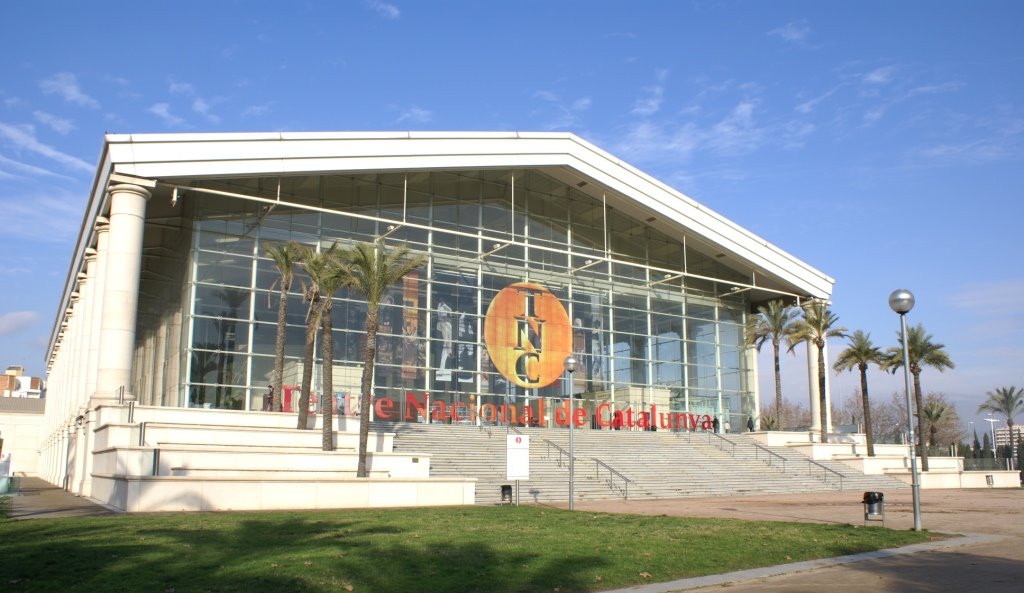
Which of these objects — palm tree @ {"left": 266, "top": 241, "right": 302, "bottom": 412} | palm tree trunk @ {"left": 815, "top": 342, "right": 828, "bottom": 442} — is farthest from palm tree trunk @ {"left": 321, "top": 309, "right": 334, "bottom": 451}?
palm tree trunk @ {"left": 815, "top": 342, "right": 828, "bottom": 442}

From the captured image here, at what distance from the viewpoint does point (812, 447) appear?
45.8 meters

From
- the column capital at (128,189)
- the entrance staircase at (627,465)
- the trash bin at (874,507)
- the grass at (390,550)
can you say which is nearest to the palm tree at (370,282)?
the entrance staircase at (627,465)

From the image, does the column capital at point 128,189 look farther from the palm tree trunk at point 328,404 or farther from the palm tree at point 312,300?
the palm tree trunk at point 328,404

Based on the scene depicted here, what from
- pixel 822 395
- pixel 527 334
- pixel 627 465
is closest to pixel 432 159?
pixel 527 334

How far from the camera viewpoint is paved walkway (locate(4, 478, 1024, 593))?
12.2 m

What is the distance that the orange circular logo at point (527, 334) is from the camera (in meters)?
44.1

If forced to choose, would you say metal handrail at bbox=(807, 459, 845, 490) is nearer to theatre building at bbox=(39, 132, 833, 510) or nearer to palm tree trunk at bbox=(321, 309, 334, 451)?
theatre building at bbox=(39, 132, 833, 510)

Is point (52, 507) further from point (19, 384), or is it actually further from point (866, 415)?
point (19, 384)

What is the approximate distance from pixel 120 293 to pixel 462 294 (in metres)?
17.2

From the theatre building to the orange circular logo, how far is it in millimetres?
106

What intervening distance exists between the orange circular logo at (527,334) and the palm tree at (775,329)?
12.4 metres

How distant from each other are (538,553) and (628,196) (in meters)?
33.7

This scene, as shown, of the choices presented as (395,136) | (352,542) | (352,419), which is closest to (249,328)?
(352,419)

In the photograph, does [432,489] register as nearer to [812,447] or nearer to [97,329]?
[97,329]
